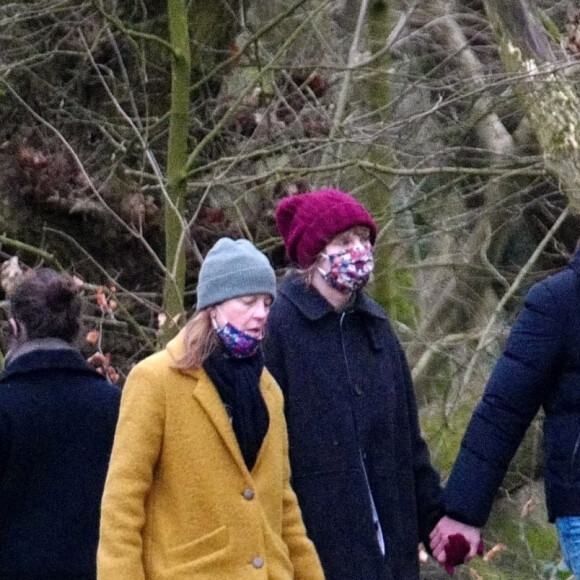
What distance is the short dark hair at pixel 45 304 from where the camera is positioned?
413 centimetres

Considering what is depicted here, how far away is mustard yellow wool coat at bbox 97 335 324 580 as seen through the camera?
136 inches

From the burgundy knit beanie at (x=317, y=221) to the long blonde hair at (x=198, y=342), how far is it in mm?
579

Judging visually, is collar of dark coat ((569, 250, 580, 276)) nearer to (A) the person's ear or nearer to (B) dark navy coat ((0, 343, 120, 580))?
(B) dark navy coat ((0, 343, 120, 580))

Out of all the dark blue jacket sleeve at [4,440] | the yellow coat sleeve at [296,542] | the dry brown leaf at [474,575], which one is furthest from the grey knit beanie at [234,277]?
the dry brown leaf at [474,575]

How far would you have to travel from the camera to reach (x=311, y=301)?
420 cm

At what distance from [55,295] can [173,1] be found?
3.21 meters

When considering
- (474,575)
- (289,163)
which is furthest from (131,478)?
(289,163)

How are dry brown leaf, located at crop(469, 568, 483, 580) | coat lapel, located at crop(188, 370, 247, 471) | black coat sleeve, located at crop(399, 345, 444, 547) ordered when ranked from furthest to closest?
dry brown leaf, located at crop(469, 568, 483, 580) → black coat sleeve, located at crop(399, 345, 444, 547) → coat lapel, located at crop(188, 370, 247, 471)

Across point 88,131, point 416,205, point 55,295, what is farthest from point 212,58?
point 55,295

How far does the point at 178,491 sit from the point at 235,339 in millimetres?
418

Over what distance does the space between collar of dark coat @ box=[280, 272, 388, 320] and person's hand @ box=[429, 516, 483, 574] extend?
0.68 metres

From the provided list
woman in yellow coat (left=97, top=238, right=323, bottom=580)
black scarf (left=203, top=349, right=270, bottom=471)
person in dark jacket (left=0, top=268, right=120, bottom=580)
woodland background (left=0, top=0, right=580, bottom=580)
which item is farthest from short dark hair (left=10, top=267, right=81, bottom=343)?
woodland background (left=0, top=0, right=580, bottom=580)

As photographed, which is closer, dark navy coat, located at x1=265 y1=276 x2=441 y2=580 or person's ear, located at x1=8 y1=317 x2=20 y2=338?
dark navy coat, located at x1=265 y1=276 x2=441 y2=580

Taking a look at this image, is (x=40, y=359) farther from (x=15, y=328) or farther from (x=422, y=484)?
(x=422, y=484)
